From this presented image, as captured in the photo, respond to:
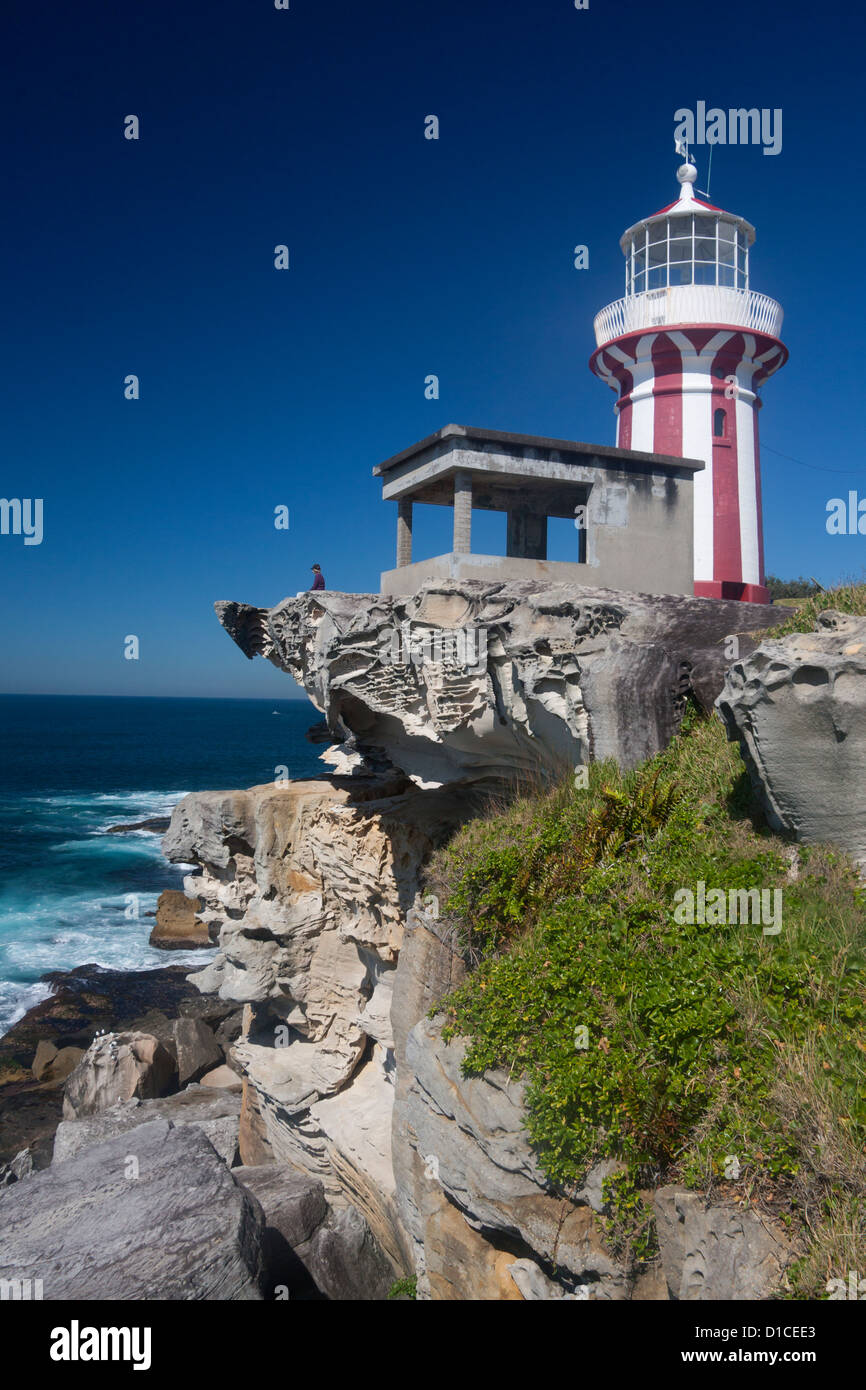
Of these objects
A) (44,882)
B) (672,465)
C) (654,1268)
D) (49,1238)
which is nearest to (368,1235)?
(49,1238)

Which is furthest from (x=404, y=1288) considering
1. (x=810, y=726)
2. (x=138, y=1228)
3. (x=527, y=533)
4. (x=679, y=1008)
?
(x=527, y=533)

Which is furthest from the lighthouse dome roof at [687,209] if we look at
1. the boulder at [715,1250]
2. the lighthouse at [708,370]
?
the boulder at [715,1250]

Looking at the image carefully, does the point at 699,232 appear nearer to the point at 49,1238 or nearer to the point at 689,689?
the point at 689,689

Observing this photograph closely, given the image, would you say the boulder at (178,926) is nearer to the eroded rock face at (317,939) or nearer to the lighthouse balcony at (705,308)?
the eroded rock face at (317,939)

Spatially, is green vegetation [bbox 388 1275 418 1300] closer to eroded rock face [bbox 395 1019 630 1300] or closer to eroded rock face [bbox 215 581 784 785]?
eroded rock face [bbox 395 1019 630 1300]

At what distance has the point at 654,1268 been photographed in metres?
4.90

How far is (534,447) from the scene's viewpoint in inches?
436

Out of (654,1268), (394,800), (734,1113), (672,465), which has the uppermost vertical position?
(672,465)

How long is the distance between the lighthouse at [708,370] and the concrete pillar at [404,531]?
27.2 ft

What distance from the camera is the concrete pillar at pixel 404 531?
13555 mm

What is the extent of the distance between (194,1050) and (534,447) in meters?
14.5

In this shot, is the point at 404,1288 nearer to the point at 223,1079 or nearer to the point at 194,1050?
the point at 223,1079

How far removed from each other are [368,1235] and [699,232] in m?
22.6
